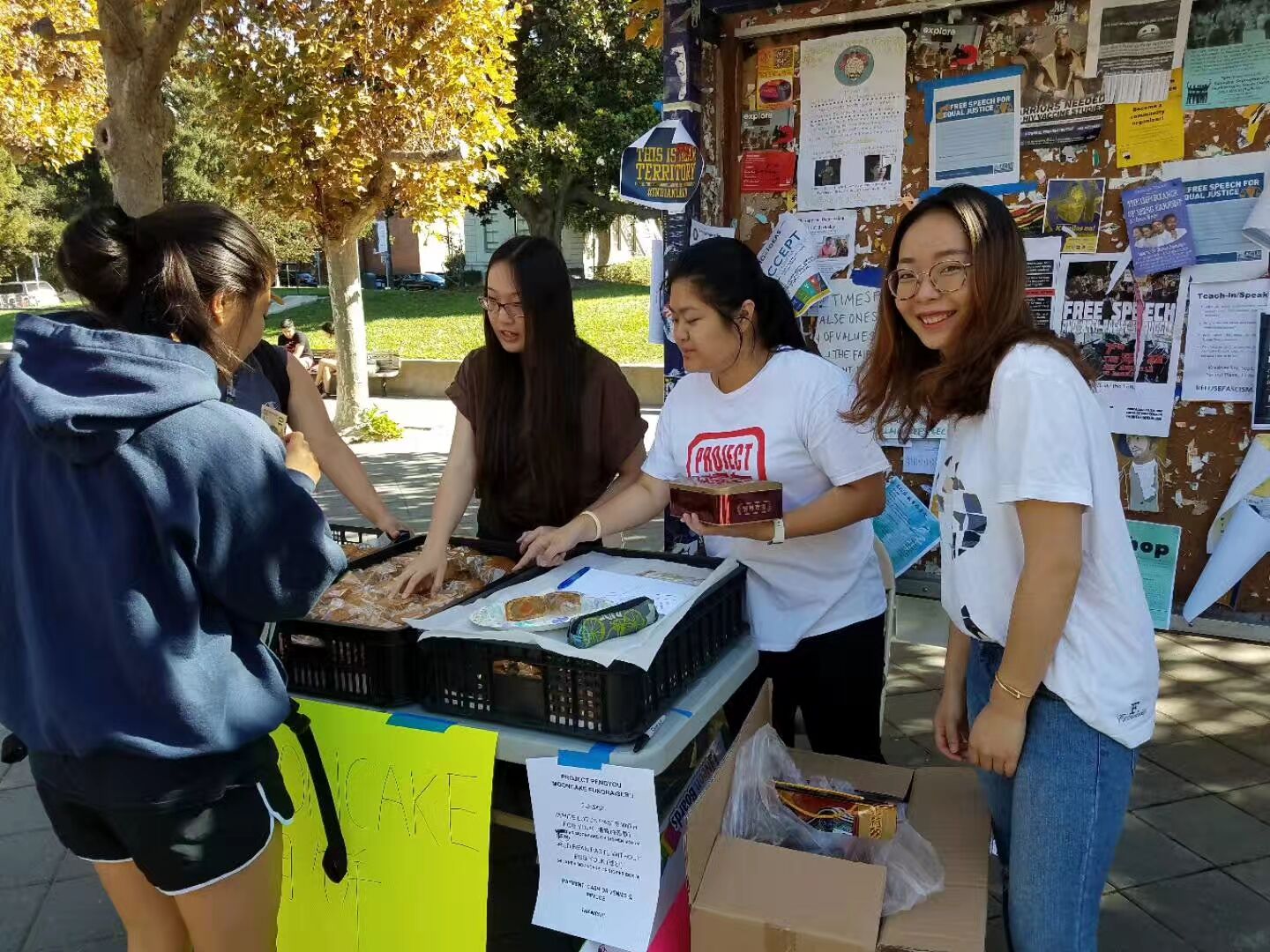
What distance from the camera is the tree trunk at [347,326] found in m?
8.90

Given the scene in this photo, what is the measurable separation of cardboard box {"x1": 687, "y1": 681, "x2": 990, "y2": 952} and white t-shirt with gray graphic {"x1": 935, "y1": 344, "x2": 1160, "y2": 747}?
Result: 41 cm

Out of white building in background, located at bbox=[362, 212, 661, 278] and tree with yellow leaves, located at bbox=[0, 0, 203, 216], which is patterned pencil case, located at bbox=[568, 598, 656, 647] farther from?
white building in background, located at bbox=[362, 212, 661, 278]

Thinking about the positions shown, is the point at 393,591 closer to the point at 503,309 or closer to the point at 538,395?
the point at 538,395

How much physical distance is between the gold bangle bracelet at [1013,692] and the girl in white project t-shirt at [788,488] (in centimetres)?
61

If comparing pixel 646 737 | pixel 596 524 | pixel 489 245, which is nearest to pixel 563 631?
pixel 646 737

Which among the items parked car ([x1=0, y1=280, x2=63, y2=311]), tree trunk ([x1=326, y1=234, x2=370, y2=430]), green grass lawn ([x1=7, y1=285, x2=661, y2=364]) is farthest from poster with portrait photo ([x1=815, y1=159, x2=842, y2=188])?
parked car ([x1=0, y1=280, x2=63, y2=311])

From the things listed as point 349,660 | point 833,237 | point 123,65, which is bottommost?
point 349,660

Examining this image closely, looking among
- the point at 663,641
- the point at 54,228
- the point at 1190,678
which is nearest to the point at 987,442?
the point at 663,641

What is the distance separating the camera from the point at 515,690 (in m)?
1.62

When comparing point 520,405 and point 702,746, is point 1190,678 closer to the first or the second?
point 702,746

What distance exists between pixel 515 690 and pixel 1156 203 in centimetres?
227

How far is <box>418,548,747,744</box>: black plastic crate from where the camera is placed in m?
1.54

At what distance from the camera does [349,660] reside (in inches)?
68.7

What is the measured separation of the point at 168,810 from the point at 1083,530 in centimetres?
143
